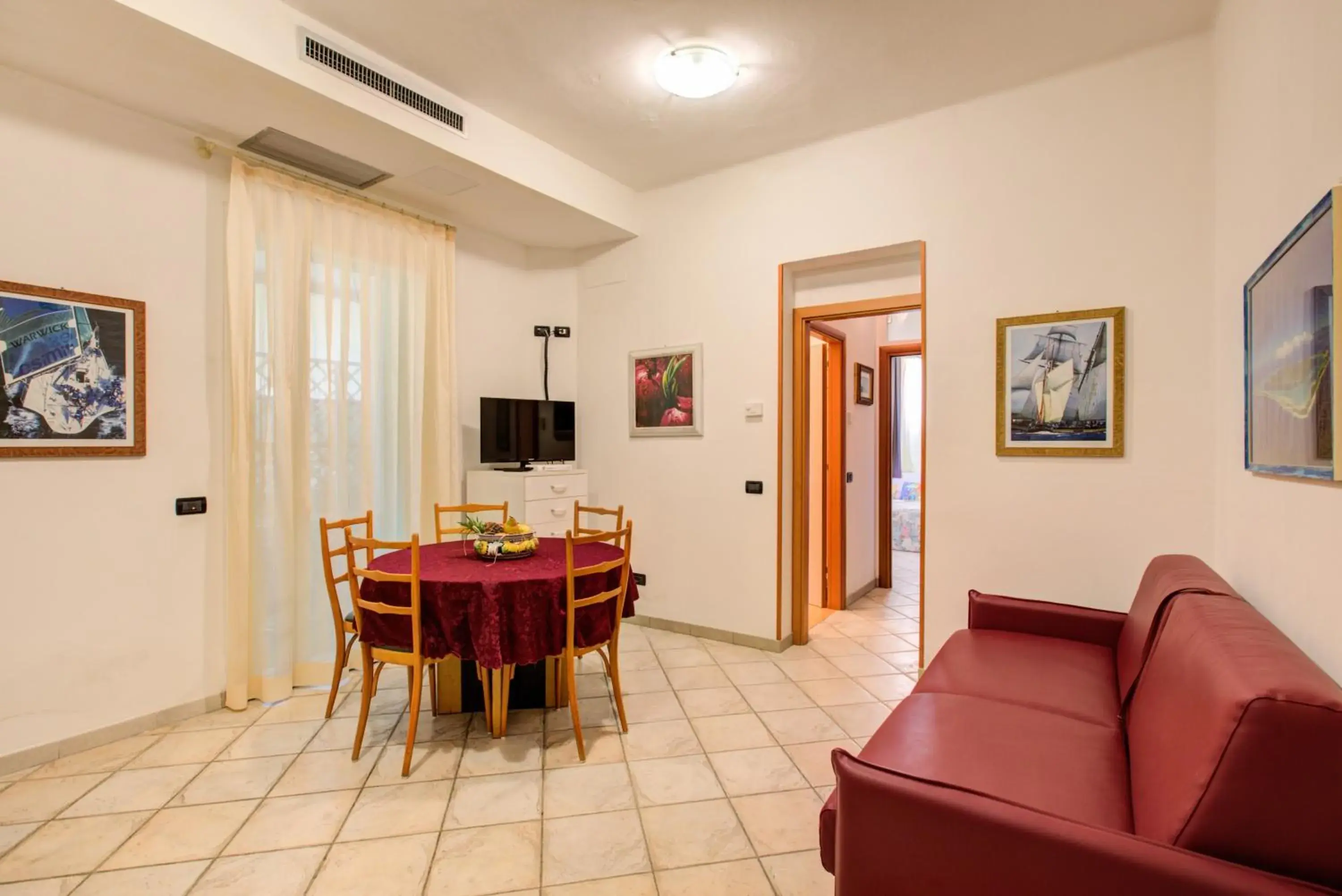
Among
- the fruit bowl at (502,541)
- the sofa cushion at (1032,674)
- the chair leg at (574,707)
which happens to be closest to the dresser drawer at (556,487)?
the fruit bowl at (502,541)

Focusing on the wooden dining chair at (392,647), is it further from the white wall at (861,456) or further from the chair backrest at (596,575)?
the white wall at (861,456)

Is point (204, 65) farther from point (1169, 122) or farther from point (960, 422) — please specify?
point (1169, 122)

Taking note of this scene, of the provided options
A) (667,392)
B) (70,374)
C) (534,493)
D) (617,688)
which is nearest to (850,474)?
(667,392)

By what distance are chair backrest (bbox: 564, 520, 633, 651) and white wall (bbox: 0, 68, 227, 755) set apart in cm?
184

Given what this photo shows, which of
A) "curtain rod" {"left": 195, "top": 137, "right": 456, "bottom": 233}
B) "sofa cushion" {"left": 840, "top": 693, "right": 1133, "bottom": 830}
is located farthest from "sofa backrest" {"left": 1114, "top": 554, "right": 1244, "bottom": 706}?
"curtain rod" {"left": 195, "top": 137, "right": 456, "bottom": 233}

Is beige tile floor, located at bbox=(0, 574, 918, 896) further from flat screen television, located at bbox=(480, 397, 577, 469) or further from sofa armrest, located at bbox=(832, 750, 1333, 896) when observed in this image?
flat screen television, located at bbox=(480, 397, 577, 469)

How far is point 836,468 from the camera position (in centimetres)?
477

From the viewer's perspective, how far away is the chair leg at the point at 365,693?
2.52m

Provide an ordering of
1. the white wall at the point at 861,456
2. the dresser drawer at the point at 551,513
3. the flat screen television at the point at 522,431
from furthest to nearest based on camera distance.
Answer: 1. the white wall at the point at 861,456
2. the flat screen television at the point at 522,431
3. the dresser drawer at the point at 551,513

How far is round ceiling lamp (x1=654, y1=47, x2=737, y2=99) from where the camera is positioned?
109 inches

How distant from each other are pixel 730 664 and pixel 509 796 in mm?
1677

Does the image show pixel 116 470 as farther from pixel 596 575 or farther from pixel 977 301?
pixel 977 301

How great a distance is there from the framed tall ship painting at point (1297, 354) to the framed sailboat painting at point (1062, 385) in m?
0.83

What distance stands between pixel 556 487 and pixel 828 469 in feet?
6.88
